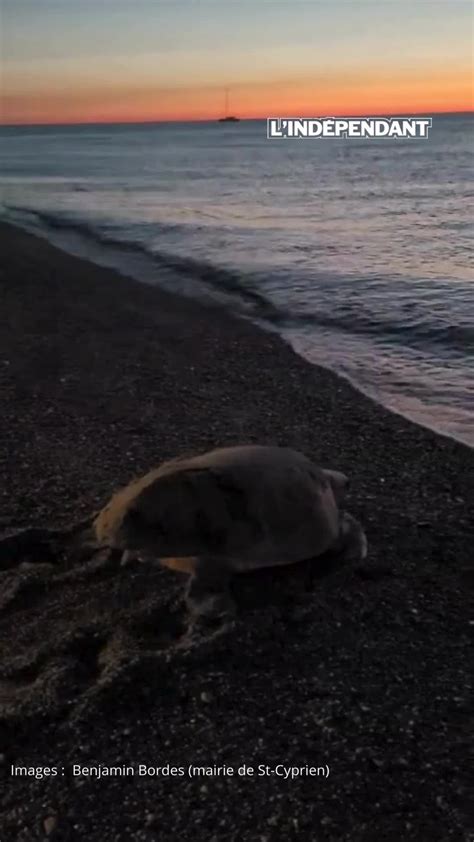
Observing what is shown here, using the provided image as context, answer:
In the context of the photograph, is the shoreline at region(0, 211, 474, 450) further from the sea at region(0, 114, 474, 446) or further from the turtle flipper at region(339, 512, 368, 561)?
the turtle flipper at region(339, 512, 368, 561)

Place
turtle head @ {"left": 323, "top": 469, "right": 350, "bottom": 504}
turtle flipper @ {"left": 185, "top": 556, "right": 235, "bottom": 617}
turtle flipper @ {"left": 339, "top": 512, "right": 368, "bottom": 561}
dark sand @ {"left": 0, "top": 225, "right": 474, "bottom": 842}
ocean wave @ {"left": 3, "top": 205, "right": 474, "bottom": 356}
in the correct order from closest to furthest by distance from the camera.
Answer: dark sand @ {"left": 0, "top": 225, "right": 474, "bottom": 842}
turtle flipper @ {"left": 185, "top": 556, "right": 235, "bottom": 617}
turtle flipper @ {"left": 339, "top": 512, "right": 368, "bottom": 561}
turtle head @ {"left": 323, "top": 469, "right": 350, "bottom": 504}
ocean wave @ {"left": 3, "top": 205, "right": 474, "bottom": 356}

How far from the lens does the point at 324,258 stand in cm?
1836

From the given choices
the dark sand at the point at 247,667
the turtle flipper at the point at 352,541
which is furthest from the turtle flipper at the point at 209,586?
the turtle flipper at the point at 352,541

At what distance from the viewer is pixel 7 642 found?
4.06m

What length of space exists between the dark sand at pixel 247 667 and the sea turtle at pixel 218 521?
0.18m

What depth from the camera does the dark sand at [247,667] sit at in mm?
3164

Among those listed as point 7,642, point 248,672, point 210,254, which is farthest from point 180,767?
point 210,254

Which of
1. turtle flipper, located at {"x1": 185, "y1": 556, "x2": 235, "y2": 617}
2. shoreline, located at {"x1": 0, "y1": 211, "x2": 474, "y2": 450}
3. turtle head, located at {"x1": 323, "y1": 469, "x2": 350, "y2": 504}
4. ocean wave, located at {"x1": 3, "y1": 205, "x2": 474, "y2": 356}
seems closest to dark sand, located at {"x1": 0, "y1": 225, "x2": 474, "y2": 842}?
turtle flipper, located at {"x1": 185, "y1": 556, "x2": 235, "y2": 617}

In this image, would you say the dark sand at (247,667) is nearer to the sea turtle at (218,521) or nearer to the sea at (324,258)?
the sea turtle at (218,521)

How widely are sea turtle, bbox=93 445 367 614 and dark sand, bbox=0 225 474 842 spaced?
182mm

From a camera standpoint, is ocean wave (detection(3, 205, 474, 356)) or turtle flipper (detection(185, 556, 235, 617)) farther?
ocean wave (detection(3, 205, 474, 356))

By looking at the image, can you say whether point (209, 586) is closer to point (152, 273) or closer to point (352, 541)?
point (352, 541)

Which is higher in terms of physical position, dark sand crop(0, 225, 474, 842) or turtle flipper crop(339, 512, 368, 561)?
turtle flipper crop(339, 512, 368, 561)

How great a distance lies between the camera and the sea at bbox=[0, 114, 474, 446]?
1041cm
